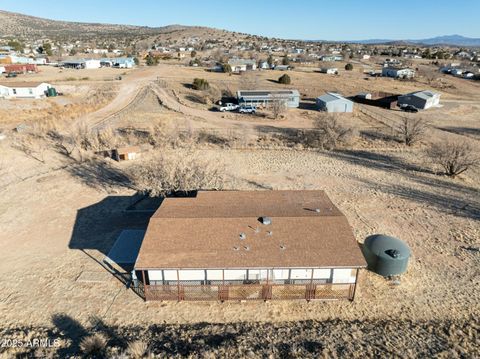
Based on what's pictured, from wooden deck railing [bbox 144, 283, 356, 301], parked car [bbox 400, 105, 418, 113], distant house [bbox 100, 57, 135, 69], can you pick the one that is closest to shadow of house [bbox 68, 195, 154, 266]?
wooden deck railing [bbox 144, 283, 356, 301]

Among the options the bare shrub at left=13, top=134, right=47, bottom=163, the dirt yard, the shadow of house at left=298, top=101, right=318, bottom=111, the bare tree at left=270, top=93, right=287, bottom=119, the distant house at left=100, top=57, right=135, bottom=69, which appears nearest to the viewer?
the dirt yard

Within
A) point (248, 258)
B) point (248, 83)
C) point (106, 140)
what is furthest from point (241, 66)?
point (248, 258)

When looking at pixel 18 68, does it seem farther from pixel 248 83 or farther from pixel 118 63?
pixel 248 83

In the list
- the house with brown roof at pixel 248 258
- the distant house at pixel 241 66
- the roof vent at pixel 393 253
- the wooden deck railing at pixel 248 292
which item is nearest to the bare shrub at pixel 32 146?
the house with brown roof at pixel 248 258

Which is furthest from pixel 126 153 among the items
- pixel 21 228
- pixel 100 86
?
pixel 100 86

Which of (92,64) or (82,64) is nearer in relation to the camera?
(82,64)

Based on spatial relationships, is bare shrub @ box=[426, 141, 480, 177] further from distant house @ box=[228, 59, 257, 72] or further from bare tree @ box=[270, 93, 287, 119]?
distant house @ box=[228, 59, 257, 72]
